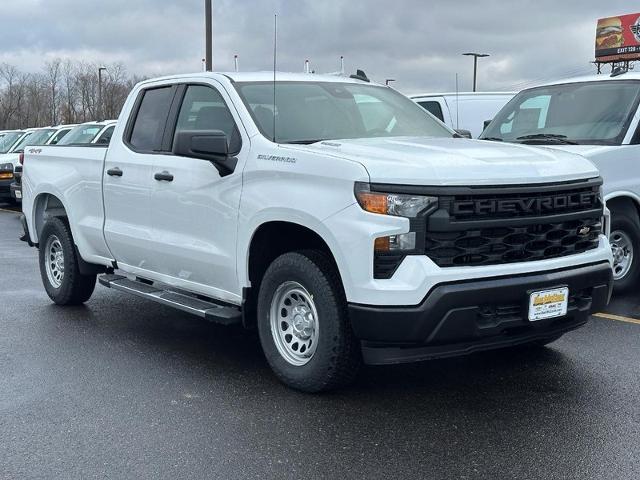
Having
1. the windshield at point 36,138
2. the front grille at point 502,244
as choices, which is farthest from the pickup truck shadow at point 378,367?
the windshield at point 36,138

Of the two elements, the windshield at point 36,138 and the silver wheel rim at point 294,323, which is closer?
the silver wheel rim at point 294,323

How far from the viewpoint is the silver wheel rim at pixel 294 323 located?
→ 4.59 m

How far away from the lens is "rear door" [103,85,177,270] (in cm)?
580

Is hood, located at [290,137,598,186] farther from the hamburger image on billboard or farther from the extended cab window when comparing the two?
the hamburger image on billboard

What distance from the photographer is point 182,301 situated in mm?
5438

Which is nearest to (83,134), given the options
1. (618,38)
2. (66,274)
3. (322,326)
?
(66,274)

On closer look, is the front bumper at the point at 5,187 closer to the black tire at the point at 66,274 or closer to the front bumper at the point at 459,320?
the black tire at the point at 66,274

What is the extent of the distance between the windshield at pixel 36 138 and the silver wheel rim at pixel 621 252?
564 inches

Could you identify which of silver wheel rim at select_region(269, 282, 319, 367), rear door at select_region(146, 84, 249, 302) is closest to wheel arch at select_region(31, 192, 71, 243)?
rear door at select_region(146, 84, 249, 302)

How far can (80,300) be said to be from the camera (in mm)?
7320

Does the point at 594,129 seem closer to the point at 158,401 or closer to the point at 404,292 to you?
the point at 404,292

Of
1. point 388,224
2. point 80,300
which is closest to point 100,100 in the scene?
point 80,300

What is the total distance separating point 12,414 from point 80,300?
297 cm

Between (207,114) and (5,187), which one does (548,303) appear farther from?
(5,187)
